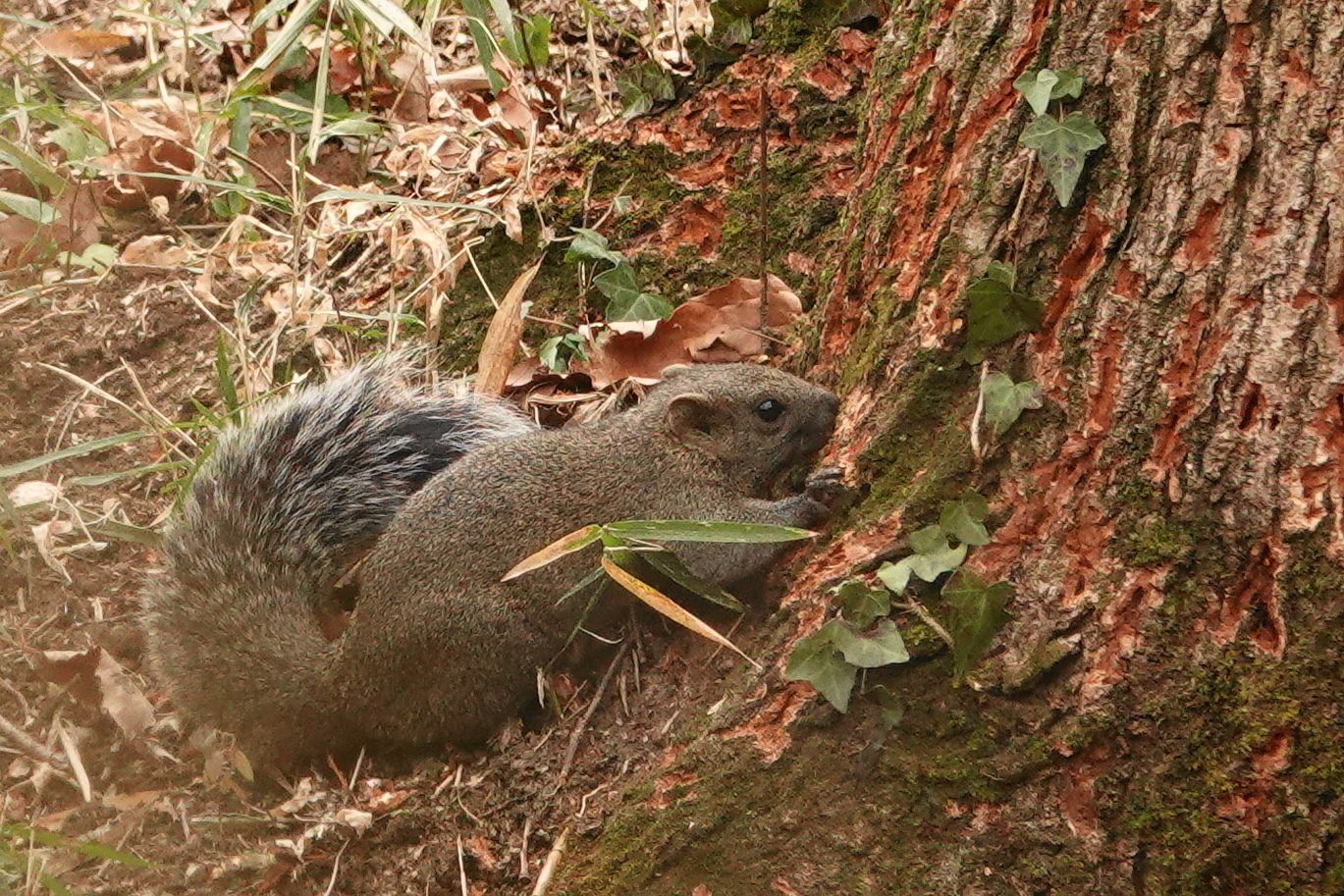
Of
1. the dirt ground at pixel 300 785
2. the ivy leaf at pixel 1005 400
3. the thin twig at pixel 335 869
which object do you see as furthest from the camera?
the thin twig at pixel 335 869

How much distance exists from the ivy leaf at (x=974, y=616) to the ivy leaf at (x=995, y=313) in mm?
548

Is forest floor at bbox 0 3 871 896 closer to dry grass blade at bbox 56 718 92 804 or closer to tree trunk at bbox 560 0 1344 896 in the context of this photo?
dry grass blade at bbox 56 718 92 804

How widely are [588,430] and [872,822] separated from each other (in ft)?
6.19

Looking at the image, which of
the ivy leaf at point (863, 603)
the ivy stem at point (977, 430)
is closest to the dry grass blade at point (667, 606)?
the ivy leaf at point (863, 603)

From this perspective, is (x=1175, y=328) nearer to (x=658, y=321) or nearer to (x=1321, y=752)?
(x=1321, y=752)

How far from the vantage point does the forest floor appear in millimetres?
3742

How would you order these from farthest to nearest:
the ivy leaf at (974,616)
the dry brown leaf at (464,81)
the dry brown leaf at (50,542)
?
the dry brown leaf at (464,81) → the dry brown leaf at (50,542) → the ivy leaf at (974,616)

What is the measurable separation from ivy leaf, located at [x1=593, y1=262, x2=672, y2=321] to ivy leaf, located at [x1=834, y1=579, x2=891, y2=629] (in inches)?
72.6

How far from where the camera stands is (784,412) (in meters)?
4.06

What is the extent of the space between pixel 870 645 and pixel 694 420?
1.56 meters

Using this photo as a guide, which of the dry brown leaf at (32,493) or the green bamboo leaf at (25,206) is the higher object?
the green bamboo leaf at (25,206)

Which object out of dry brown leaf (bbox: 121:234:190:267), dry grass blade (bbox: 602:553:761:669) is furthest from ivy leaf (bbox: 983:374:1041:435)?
dry brown leaf (bbox: 121:234:190:267)

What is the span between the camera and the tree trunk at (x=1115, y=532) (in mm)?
2551

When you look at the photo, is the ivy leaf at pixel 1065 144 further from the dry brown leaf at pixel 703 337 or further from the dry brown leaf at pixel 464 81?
the dry brown leaf at pixel 464 81
